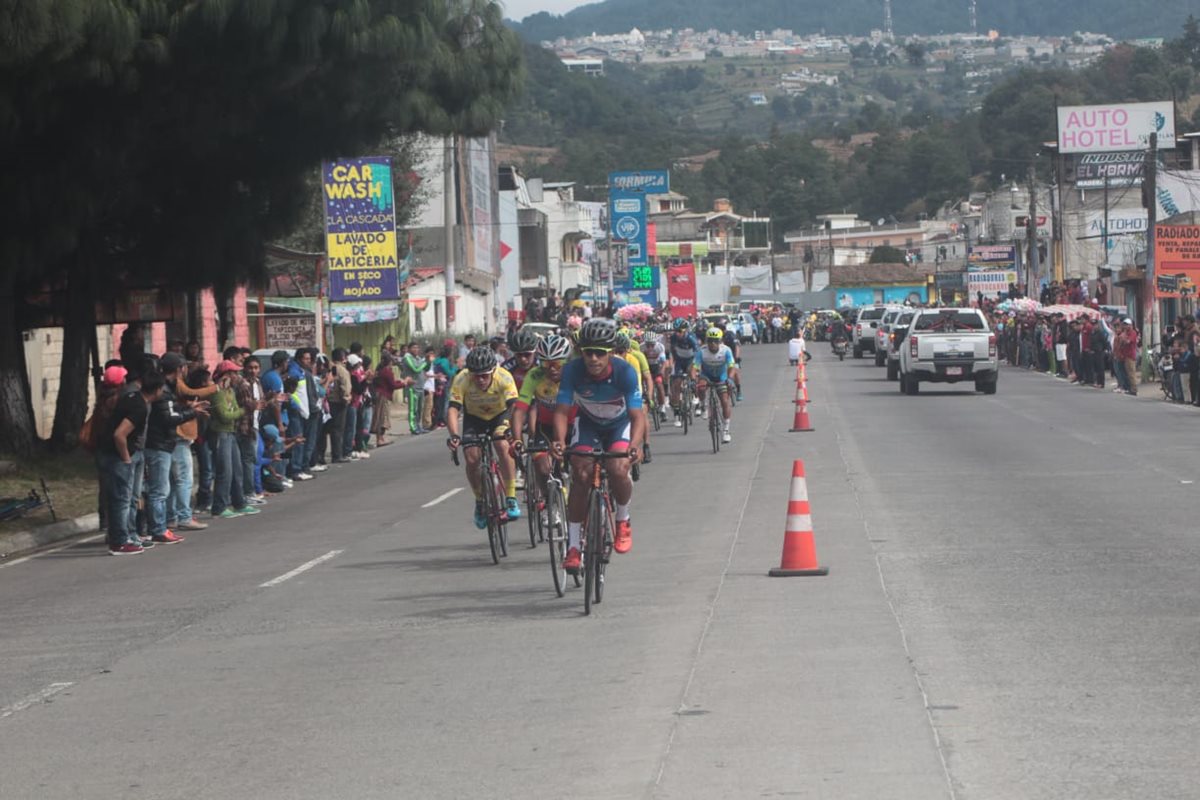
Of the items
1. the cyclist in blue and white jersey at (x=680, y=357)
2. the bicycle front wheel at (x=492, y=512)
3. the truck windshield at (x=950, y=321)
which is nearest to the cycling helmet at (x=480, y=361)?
the bicycle front wheel at (x=492, y=512)

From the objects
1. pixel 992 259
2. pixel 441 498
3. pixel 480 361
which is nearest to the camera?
pixel 480 361

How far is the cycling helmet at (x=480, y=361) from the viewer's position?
46.4 feet

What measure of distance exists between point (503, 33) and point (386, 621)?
1596 cm

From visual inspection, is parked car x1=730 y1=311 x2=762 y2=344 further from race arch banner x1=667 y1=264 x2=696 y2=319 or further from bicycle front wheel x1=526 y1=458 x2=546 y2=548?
bicycle front wheel x1=526 y1=458 x2=546 y2=548

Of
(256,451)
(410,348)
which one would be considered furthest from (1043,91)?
(256,451)

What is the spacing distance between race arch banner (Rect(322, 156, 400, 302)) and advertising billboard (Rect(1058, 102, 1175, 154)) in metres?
60.2

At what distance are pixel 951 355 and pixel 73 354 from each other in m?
21.2

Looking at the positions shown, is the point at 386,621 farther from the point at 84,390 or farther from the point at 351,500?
the point at 84,390

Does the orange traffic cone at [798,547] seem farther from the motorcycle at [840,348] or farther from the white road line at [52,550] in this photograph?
the motorcycle at [840,348]

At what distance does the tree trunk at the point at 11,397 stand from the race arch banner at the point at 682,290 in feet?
176

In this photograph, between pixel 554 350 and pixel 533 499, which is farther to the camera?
pixel 533 499

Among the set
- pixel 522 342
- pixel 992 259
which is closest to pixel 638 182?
pixel 992 259

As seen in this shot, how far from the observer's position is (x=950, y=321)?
135 feet

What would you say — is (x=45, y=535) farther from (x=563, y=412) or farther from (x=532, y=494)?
(x=563, y=412)
